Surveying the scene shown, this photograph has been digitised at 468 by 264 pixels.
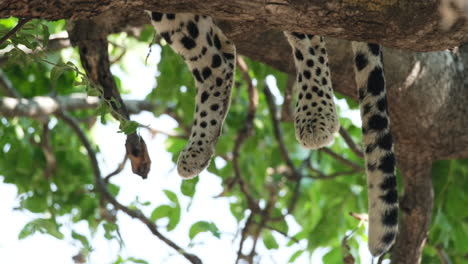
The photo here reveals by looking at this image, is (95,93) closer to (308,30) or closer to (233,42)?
(308,30)

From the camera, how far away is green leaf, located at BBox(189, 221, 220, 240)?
406 cm

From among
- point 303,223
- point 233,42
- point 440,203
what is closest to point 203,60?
point 233,42

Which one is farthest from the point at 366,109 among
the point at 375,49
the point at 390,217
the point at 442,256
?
the point at 442,256

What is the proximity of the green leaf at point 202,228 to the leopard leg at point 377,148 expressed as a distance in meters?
0.73

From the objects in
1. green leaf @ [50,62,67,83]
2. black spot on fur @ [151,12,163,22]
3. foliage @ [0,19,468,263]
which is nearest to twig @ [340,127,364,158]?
foliage @ [0,19,468,263]

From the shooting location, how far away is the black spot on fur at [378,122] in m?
3.87

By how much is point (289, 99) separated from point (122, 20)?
1.37 m

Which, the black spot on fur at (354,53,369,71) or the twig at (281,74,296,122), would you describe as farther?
the twig at (281,74,296,122)

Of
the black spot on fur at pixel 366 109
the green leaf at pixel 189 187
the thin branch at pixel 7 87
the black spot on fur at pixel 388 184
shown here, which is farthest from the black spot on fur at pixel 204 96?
the thin branch at pixel 7 87

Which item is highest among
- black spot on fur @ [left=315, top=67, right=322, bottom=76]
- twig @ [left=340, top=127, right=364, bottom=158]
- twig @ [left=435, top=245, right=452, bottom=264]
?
black spot on fur @ [left=315, top=67, right=322, bottom=76]

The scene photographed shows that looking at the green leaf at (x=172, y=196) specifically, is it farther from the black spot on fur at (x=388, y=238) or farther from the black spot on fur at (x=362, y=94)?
the black spot on fur at (x=388, y=238)

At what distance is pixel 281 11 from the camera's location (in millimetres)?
2689

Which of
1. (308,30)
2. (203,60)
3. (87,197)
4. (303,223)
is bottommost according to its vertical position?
(303,223)

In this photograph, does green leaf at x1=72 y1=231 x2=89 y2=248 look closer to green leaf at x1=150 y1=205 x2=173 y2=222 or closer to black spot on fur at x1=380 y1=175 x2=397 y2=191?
green leaf at x1=150 y1=205 x2=173 y2=222
